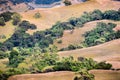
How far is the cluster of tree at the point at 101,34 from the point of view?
106 m

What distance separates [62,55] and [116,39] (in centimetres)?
1393

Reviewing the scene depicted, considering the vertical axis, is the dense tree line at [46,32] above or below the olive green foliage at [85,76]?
below

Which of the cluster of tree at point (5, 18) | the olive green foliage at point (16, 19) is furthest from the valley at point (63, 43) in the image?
the olive green foliage at point (16, 19)

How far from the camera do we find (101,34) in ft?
381

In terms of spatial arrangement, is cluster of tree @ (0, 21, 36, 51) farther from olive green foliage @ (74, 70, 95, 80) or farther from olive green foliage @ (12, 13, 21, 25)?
olive green foliage @ (74, 70, 95, 80)

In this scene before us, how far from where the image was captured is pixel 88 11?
139750mm

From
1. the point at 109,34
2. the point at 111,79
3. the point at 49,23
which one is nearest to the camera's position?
the point at 111,79

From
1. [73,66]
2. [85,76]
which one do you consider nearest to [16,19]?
[73,66]

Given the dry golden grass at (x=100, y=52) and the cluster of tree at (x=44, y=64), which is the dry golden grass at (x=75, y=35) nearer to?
the cluster of tree at (x=44, y=64)

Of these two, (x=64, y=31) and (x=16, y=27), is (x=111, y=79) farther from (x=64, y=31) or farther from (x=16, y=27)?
(x=16, y=27)

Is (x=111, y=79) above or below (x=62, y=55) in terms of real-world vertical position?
above

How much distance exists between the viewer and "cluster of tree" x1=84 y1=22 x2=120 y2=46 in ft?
347

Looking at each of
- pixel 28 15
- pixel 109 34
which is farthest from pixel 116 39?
pixel 28 15

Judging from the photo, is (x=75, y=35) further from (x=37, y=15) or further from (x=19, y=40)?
(x=37, y=15)
